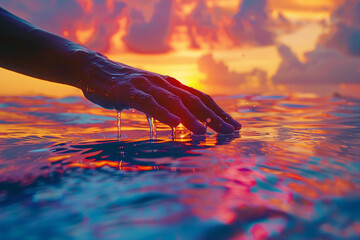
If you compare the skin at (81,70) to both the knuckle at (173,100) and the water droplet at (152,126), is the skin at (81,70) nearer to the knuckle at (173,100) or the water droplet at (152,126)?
the knuckle at (173,100)

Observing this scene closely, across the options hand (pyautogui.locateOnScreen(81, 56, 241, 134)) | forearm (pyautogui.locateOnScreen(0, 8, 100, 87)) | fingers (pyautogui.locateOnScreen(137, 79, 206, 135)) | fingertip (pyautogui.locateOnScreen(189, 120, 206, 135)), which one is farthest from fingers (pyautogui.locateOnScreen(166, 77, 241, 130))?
forearm (pyautogui.locateOnScreen(0, 8, 100, 87))

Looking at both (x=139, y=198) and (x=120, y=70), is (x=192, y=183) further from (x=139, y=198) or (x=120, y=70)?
(x=120, y=70)

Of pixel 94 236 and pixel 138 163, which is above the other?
pixel 138 163

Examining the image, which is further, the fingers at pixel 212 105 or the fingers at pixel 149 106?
the fingers at pixel 212 105

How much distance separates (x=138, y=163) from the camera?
176cm

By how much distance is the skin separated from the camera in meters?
2.61

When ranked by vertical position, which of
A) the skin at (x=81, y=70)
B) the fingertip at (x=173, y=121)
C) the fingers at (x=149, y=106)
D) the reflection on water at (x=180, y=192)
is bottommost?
the reflection on water at (x=180, y=192)

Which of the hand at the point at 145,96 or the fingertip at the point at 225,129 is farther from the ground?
the hand at the point at 145,96

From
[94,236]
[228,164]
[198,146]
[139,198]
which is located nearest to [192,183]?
[139,198]

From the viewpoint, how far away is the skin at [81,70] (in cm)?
261

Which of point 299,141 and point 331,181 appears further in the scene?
point 299,141

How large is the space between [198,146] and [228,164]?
60 cm

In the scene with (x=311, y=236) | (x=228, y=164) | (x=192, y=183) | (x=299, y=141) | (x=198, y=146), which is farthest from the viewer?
(x=299, y=141)

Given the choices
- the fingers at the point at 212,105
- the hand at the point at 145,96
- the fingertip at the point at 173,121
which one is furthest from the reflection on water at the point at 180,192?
the fingers at the point at 212,105
